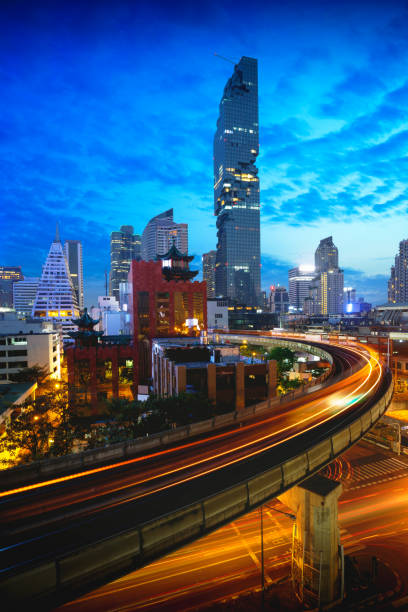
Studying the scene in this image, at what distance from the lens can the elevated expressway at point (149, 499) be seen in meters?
11.0

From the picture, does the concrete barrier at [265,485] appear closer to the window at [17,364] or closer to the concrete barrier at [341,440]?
the concrete barrier at [341,440]

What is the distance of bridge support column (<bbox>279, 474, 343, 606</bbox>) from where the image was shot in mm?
18609

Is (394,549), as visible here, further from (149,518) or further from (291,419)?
(149,518)

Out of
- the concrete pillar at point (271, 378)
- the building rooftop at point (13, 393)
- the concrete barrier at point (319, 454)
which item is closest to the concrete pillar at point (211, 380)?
the concrete pillar at point (271, 378)

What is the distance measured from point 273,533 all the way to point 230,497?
13798 mm

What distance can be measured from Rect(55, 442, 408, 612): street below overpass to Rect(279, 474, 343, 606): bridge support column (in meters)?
2.24

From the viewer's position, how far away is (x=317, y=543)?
18.6 m

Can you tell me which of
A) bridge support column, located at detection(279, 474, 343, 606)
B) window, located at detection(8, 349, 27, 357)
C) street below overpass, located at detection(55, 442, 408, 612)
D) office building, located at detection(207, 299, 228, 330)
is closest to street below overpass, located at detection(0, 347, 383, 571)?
bridge support column, located at detection(279, 474, 343, 606)

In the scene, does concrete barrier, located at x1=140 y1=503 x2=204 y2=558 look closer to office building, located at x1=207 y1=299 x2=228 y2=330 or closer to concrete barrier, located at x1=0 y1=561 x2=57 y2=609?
concrete barrier, located at x1=0 y1=561 x2=57 y2=609

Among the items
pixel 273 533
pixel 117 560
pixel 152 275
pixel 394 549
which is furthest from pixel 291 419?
pixel 152 275

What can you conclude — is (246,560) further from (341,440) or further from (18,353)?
(18,353)

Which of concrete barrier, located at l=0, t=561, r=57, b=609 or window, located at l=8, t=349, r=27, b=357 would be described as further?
window, located at l=8, t=349, r=27, b=357

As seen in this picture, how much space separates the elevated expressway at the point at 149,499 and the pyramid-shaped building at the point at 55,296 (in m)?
128

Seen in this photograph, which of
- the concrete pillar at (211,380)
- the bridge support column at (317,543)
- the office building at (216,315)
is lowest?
the bridge support column at (317,543)
